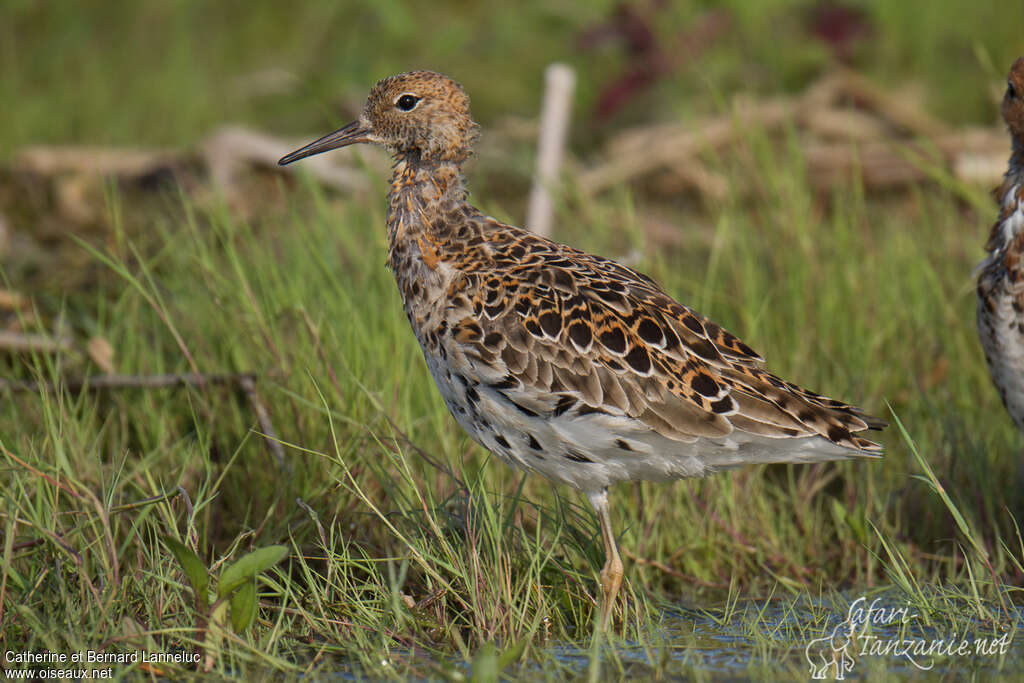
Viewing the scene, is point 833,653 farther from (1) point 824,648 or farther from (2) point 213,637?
(2) point 213,637

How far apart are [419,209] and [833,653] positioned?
102 inches

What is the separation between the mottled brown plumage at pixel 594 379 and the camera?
17.0 ft

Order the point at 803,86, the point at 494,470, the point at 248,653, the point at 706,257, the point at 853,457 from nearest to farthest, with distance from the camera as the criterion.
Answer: the point at 248,653, the point at 853,457, the point at 494,470, the point at 706,257, the point at 803,86

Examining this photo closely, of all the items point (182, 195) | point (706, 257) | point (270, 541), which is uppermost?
point (182, 195)

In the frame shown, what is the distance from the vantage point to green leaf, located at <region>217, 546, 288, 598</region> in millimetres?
4664

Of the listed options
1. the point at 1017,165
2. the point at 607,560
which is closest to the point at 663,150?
the point at 1017,165

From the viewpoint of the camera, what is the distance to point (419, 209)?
19.2 ft

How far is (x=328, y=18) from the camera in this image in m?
14.9

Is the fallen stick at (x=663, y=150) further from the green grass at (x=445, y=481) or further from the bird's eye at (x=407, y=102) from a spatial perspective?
the bird's eye at (x=407, y=102)

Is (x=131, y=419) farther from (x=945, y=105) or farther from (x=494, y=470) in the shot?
(x=945, y=105)

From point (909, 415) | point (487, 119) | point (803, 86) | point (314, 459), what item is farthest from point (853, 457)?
point (487, 119)

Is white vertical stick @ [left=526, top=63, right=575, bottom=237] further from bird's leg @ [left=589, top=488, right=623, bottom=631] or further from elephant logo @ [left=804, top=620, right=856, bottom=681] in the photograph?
elephant logo @ [left=804, top=620, right=856, bottom=681]

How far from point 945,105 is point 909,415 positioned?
618cm

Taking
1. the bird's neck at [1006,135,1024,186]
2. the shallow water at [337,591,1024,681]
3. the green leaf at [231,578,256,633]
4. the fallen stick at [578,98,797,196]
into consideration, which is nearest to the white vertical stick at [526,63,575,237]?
the fallen stick at [578,98,797,196]
